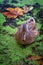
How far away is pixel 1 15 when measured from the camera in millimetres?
2650

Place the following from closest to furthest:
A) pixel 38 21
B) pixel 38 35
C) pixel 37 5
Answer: pixel 38 35
pixel 38 21
pixel 37 5

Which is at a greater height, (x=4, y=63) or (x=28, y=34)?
(x=28, y=34)

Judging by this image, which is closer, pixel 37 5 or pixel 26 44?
pixel 26 44

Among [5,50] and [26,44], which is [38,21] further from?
[5,50]

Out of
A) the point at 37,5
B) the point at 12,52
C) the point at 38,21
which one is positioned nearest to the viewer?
the point at 12,52

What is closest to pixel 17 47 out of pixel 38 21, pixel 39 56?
pixel 39 56

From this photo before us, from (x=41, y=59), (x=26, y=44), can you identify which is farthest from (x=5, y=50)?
(x=41, y=59)

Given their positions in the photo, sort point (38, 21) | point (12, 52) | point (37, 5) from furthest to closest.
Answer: point (37, 5) < point (38, 21) < point (12, 52)

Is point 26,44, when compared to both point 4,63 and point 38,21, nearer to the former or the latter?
point 4,63

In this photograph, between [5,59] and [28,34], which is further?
[28,34]

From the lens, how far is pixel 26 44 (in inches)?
84.1

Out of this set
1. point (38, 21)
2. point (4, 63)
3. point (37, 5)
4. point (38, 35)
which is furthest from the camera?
point (37, 5)

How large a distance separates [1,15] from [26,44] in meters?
0.69

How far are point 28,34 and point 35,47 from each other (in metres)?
0.15
